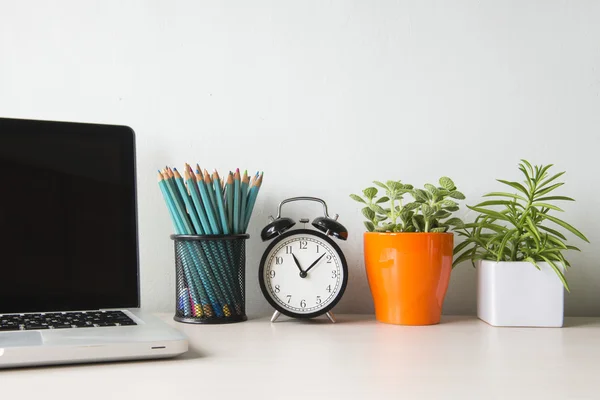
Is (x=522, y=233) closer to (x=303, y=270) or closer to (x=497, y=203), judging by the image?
(x=497, y=203)

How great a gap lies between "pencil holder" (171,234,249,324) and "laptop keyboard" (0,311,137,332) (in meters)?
0.11

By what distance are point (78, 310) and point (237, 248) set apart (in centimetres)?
26

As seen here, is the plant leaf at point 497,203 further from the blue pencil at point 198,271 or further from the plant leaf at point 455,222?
the blue pencil at point 198,271

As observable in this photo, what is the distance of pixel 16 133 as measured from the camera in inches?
33.2

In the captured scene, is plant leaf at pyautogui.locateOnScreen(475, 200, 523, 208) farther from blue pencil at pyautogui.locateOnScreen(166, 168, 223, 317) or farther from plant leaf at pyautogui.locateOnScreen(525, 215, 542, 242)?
blue pencil at pyautogui.locateOnScreen(166, 168, 223, 317)

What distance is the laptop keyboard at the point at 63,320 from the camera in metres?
0.74

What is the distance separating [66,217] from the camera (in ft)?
2.79

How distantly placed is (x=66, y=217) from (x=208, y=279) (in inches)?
9.2

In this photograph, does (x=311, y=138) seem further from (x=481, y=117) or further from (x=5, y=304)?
(x=5, y=304)

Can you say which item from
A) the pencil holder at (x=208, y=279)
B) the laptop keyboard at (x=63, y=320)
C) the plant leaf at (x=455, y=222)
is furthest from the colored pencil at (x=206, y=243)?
the plant leaf at (x=455, y=222)

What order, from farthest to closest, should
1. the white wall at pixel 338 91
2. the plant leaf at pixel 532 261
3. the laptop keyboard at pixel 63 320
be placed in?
1. the white wall at pixel 338 91
2. the plant leaf at pixel 532 261
3. the laptop keyboard at pixel 63 320

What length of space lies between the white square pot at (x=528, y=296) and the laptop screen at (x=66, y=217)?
A: 57 cm

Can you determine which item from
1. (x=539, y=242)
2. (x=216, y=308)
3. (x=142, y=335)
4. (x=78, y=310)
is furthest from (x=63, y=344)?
(x=539, y=242)

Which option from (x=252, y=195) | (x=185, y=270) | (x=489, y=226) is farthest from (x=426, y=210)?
(x=185, y=270)
